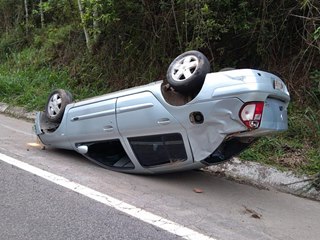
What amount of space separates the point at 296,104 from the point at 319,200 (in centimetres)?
223

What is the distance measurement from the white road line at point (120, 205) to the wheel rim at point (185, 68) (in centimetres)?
141

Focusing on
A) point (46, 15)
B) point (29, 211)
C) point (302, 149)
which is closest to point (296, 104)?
point (302, 149)

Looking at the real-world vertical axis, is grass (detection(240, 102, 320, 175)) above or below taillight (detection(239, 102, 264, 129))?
below

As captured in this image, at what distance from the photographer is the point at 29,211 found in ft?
14.3

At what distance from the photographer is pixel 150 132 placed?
5.14 m

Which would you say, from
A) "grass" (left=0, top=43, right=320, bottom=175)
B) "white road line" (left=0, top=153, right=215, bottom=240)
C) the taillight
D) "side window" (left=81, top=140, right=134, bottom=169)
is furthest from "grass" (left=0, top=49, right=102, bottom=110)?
the taillight

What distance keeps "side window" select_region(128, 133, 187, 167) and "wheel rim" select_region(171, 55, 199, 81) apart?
607 mm

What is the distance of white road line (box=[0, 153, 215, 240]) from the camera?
403cm

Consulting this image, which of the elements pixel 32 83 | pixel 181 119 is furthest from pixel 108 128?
pixel 32 83

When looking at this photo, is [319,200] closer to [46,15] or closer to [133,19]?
[133,19]

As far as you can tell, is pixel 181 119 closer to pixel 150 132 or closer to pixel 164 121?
→ pixel 164 121

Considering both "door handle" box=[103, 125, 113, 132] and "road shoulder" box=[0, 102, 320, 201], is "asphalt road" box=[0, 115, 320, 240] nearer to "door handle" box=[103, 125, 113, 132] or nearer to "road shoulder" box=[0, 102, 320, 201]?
"road shoulder" box=[0, 102, 320, 201]

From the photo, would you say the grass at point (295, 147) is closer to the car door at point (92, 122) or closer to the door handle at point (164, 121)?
the door handle at point (164, 121)

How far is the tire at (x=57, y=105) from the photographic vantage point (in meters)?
6.29
